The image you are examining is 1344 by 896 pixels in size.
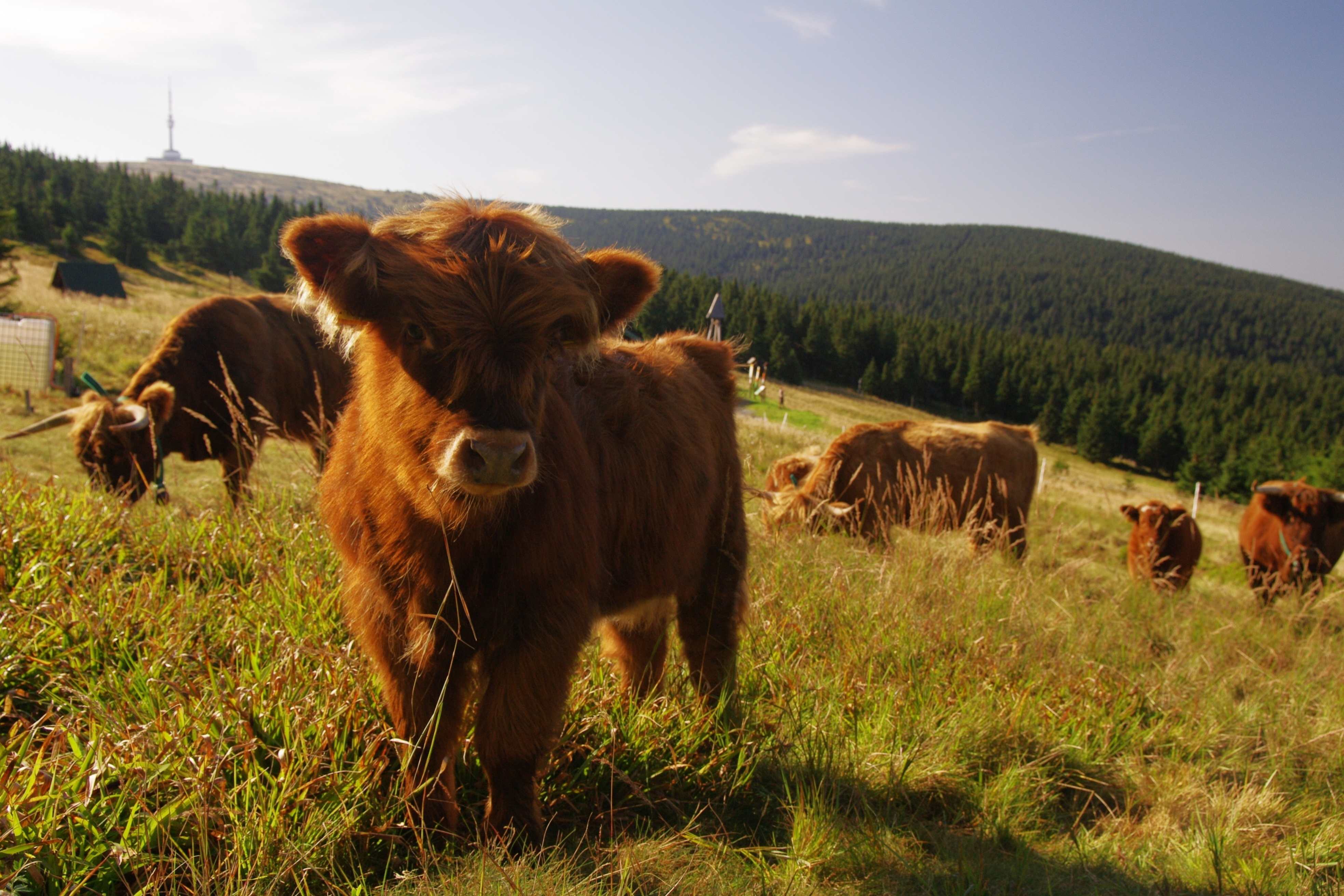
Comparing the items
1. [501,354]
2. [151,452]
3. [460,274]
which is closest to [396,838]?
[501,354]

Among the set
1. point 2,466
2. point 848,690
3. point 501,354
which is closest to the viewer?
point 501,354

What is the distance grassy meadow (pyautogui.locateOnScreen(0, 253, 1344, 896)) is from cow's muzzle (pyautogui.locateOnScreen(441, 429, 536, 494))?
3.45 feet

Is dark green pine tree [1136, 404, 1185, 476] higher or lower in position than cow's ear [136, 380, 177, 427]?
lower

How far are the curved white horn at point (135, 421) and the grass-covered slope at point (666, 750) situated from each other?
4.96 ft

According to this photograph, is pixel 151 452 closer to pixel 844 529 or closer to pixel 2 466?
pixel 2 466

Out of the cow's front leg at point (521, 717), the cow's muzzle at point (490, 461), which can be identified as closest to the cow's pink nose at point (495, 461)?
the cow's muzzle at point (490, 461)

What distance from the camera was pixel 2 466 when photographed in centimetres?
554

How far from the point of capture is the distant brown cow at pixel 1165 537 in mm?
10984

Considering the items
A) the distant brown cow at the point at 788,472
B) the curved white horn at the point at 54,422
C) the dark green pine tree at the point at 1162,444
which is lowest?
the dark green pine tree at the point at 1162,444

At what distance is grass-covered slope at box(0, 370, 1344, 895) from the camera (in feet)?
6.91

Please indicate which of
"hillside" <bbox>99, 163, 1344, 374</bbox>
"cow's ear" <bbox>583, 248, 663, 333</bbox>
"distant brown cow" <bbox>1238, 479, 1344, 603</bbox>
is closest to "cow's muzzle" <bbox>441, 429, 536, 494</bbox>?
"cow's ear" <bbox>583, 248, 663, 333</bbox>

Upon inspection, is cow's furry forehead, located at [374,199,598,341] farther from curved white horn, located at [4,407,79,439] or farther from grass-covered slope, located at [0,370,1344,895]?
curved white horn, located at [4,407,79,439]

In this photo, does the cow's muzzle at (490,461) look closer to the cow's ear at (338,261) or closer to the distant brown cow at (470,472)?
the distant brown cow at (470,472)

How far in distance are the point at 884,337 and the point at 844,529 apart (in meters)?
88.8
